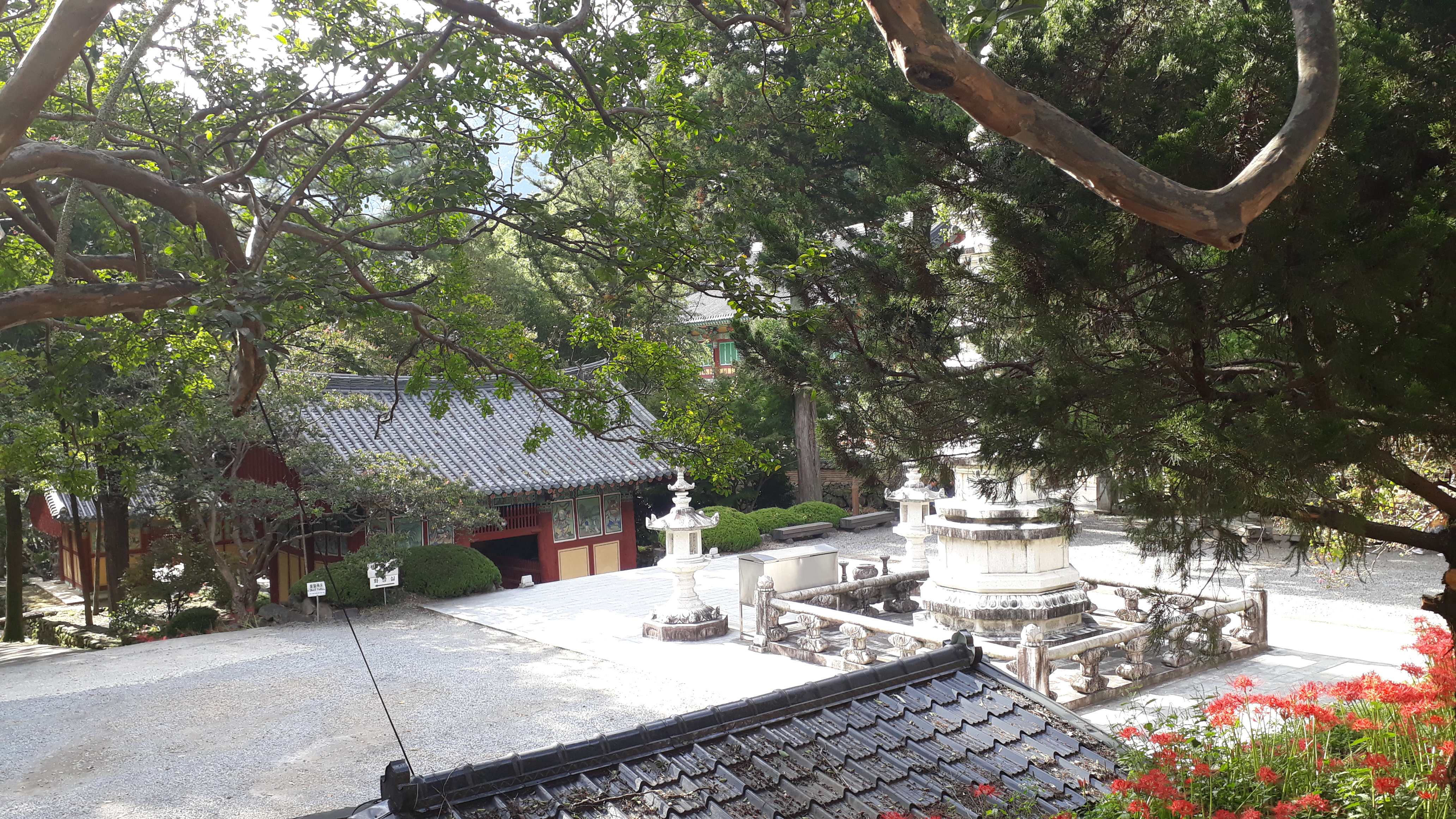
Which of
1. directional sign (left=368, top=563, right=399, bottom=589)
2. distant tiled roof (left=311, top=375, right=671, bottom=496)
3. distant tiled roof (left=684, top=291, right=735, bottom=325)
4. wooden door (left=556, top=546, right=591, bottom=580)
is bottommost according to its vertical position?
wooden door (left=556, top=546, right=591, bottom=580)

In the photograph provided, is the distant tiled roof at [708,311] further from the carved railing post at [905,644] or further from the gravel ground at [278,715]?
the carved railing post at [905,644]

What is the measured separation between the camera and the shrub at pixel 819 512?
21.2 m

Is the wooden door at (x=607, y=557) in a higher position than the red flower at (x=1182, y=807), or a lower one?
lower

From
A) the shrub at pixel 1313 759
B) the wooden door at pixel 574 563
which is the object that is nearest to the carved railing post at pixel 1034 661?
the shrub at pixel 1313 759

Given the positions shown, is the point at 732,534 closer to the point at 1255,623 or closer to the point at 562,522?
the point at 562,522

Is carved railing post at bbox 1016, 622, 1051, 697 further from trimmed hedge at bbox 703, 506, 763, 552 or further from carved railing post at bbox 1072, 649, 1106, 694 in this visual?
trimmed hedge at bbox 703, 506, 763, 552

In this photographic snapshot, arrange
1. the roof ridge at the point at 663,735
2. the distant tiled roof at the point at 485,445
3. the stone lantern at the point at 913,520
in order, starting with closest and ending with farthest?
the roof ridge at the point at 663,735
the stone lantern at the point at 913,520
the distant tiled roof at the point at 485,445

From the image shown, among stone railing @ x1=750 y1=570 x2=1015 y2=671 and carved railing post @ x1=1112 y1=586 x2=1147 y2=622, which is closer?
stone railing @ x1=750 y1=570 x2=1015 y2=671

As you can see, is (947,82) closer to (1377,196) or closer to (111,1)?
(1377,196)

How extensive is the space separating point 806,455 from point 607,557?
20.6ft

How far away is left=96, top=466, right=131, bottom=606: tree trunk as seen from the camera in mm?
15828

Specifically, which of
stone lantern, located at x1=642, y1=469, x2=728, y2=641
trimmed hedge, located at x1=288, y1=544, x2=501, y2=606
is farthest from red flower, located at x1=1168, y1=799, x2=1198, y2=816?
trimmed hedge, located at x1=288, y1=544, x2=501, y2=606

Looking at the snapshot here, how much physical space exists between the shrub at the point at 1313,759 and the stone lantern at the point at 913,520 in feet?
28.0

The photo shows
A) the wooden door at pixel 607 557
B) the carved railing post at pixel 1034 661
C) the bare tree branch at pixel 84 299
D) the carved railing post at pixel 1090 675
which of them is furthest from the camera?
the wooden door at pixel 607 557
